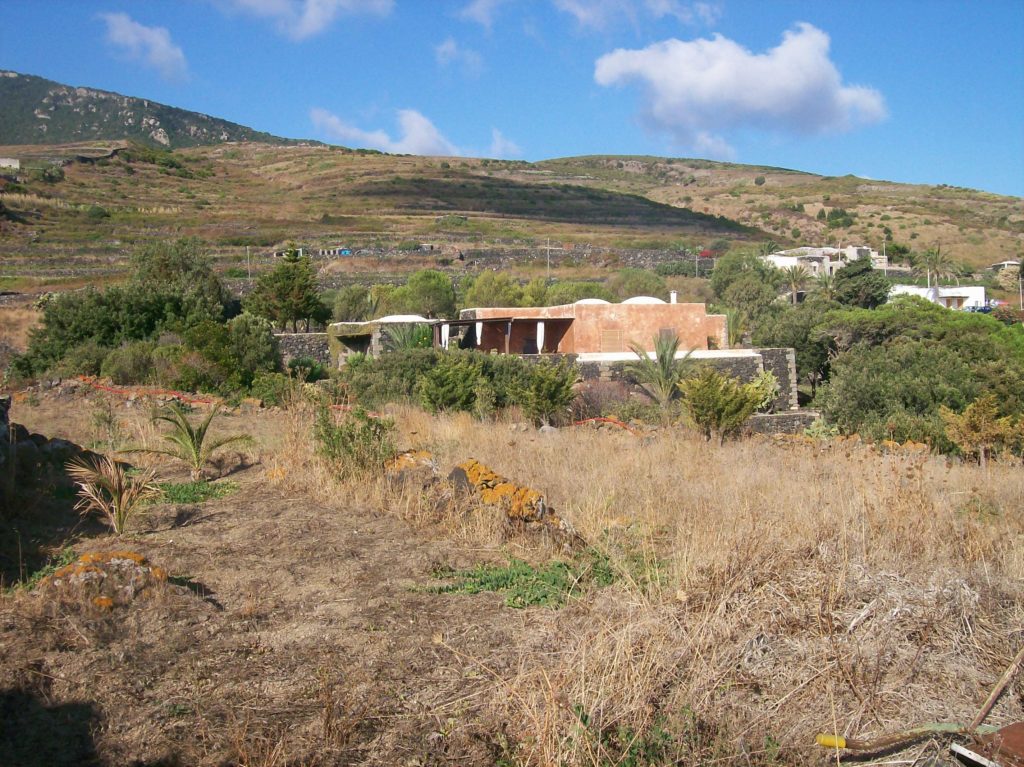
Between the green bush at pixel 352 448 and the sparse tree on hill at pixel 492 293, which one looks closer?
the green bush at pixel 352 448

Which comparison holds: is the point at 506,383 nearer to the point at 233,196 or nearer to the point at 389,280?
the point at 389,280

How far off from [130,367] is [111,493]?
1448 cm

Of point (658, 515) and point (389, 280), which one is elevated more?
point (389, 280)

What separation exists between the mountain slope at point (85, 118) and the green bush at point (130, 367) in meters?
141

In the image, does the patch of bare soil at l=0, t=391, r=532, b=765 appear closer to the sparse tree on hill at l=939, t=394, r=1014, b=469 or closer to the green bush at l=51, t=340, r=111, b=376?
the sparse tree on hill at l=939, t=394, r=1014, b=469

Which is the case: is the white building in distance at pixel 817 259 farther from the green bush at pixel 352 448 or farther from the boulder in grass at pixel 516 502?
the boulder in grass at pixel 516 502

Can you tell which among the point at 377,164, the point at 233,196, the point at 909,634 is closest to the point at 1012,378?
the point at 909,634

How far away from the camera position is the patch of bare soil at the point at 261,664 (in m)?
3.32

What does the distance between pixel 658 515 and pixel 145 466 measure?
5.28 metres

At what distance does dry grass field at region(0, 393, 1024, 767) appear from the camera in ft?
11.1

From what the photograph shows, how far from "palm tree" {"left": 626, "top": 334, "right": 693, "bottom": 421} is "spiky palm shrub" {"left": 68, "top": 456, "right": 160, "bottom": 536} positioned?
17.4 metres

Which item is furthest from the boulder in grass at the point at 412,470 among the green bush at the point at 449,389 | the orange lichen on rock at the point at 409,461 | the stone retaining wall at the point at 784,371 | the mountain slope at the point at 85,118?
the mountain slope at the point at 85,118

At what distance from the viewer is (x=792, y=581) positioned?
451 cm

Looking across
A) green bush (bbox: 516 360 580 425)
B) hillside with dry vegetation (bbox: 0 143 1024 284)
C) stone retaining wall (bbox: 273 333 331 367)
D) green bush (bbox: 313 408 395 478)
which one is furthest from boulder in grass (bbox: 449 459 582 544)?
hillside with dry vegetation (bbox: 0 143 1024 284)
